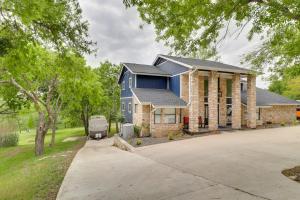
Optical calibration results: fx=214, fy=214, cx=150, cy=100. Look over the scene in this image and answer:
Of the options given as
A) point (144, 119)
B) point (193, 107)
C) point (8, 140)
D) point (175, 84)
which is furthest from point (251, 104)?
point (8, 140)

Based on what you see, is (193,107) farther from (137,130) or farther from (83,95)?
(83,95)

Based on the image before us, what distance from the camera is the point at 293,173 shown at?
7.48 m

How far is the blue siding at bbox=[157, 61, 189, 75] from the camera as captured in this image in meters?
20.9

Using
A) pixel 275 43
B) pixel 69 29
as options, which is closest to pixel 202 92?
pixel 275 43

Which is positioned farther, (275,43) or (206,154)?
(206,154)

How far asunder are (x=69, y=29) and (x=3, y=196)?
6126 mm

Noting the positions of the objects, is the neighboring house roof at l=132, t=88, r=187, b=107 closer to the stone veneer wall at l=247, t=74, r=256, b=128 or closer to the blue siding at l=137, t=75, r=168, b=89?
the blue siding at l=137, t=75, r=168, b=89

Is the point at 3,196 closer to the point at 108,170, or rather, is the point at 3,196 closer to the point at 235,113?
the point at 108,170

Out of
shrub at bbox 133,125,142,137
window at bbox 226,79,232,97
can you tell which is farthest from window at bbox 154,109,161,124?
window at bbox 226,79,232,97

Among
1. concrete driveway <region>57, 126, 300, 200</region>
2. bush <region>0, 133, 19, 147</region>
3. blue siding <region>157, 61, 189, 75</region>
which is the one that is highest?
blue siding <region>157, 61, 189, 75</region>

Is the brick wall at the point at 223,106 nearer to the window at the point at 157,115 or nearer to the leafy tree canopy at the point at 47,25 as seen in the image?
the window at the point at 157,115

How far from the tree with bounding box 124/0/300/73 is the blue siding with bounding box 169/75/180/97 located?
513 inches

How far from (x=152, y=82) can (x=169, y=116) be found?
490cm

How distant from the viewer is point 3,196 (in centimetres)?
737
